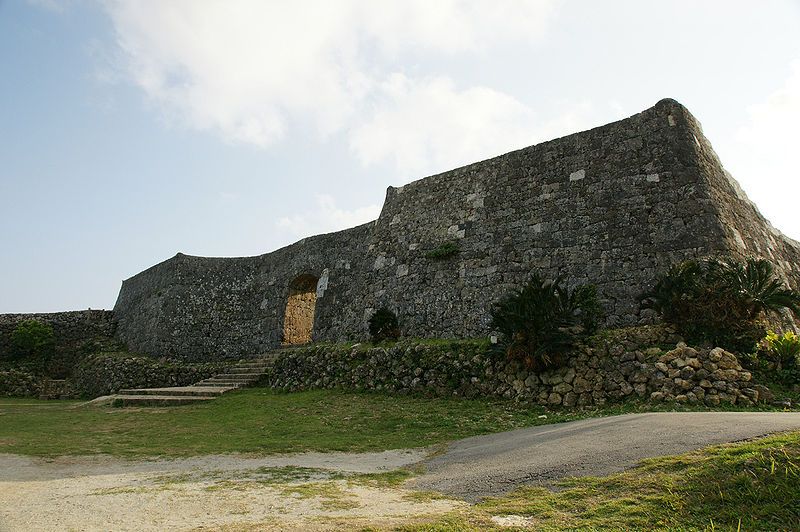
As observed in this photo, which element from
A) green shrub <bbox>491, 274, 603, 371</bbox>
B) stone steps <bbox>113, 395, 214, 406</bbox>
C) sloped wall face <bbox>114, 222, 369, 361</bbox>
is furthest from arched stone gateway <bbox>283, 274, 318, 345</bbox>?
green shrub <bbox>491, 274, 603, 371</bbox>

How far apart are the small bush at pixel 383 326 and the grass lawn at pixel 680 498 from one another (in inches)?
352

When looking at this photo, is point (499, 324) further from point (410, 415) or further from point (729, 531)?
point (729, 531)

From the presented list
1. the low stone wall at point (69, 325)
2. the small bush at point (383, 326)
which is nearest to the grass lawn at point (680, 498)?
the small bush at point (383, 326)

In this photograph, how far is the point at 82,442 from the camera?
779cm

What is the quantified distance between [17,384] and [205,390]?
35.0 feet

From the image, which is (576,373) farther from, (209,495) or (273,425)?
(209,495)

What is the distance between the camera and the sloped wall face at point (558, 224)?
9875 mm

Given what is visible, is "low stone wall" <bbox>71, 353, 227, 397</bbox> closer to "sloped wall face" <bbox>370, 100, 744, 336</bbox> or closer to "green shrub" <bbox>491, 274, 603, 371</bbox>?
"sloped wall face" <bbox>370, 100, 744, 336</bbox>

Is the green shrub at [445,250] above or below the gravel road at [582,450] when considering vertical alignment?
above

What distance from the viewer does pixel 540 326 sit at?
8727mm

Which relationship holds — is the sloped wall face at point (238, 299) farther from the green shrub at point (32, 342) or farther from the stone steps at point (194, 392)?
the stone steps at point (194, 392)

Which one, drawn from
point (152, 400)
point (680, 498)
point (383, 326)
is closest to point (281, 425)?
point (383, 326)

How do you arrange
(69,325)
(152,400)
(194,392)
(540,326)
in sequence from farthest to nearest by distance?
1. (69,325)
2. (194,392)
3. (152,400)
4. (540,326)

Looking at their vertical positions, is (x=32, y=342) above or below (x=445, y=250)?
below
